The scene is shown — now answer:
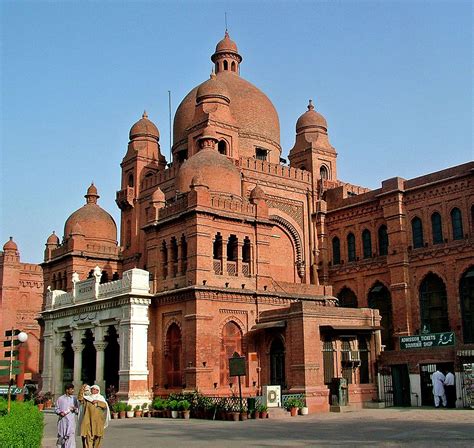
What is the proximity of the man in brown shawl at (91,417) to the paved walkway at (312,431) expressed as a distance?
3.49m

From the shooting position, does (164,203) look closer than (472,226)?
No

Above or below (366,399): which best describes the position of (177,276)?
above

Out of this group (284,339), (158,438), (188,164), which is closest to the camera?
(158,438)

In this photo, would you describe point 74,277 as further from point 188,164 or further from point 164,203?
point 188,164

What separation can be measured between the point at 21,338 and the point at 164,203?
16727mm

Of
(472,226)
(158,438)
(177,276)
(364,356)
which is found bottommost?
(158,438)

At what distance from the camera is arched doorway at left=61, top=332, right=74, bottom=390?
38031mm

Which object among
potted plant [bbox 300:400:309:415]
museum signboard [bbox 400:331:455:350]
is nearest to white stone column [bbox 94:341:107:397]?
potted plant [bbox 300:400:309:415]

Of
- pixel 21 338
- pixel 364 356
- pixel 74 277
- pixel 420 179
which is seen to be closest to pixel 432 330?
pixel 364 356

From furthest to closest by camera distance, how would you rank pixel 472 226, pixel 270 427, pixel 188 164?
pixel 188 164 < pixel 472 226 < pixel 270 427

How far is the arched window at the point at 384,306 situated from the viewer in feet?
120

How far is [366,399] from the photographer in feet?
101

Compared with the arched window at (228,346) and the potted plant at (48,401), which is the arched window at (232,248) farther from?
the potted plant at (48,401)

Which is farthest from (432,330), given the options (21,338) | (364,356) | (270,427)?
(21,338)
